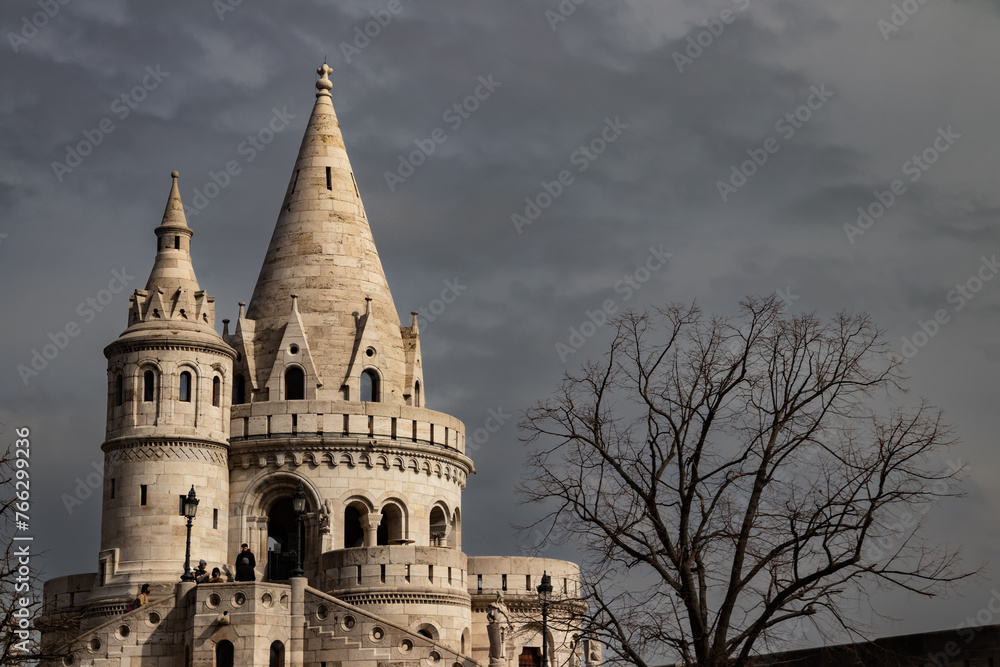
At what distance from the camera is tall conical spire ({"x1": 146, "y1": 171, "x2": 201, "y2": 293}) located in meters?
43.1

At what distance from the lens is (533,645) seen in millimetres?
43906

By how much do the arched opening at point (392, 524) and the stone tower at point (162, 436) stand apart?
189 inches

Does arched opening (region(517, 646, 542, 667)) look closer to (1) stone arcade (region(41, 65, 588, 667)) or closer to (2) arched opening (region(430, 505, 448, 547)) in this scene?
(1) stone arcade (region(41, 65, 588, 667))

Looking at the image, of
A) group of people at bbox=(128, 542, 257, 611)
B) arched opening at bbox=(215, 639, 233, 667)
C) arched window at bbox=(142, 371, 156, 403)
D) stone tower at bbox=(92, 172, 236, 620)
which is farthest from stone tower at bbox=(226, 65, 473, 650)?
arched opening at bbox=(215, 639, 233, 667)

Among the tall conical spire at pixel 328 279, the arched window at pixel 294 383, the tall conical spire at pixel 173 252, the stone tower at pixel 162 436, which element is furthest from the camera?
the tall conical spire at pixel 328 279

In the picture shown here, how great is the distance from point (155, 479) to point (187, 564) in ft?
18.7

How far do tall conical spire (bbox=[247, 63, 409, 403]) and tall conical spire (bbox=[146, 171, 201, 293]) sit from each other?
412cm

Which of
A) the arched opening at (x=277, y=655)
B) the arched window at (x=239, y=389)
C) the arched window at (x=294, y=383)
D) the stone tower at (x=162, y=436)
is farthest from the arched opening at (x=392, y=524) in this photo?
the arched opening at (x=277, y=655)

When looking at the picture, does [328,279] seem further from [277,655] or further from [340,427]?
[277,655]

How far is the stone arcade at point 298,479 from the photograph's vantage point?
34.9 m

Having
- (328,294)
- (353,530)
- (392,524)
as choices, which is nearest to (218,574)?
(392,524)

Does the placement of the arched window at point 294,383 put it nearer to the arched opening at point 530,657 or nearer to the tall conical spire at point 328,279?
the tall conical spire at point 328,279

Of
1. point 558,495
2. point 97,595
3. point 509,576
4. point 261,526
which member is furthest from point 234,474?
point 558,495

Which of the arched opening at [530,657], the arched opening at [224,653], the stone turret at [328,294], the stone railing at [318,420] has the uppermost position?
the stone turret at [328,294]
